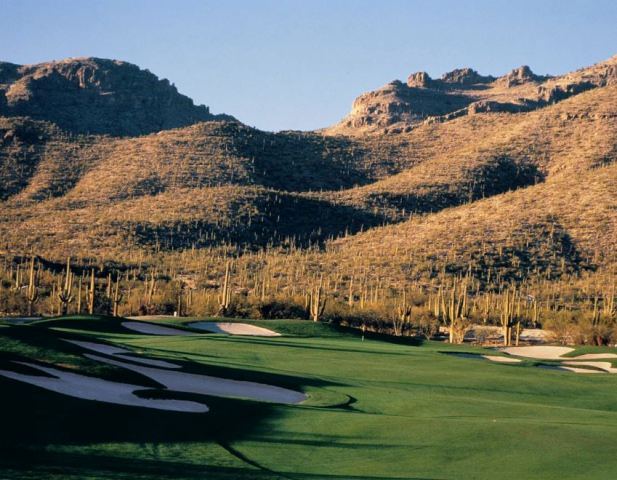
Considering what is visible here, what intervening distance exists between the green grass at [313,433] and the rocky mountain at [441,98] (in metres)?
121

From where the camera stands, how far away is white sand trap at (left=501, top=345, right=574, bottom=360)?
39188 millimetres

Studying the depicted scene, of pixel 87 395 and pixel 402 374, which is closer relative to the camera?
pixel 87 395

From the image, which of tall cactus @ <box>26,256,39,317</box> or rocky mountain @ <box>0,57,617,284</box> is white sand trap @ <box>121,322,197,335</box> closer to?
tall cactus @ <box>26,256,39,317</box>


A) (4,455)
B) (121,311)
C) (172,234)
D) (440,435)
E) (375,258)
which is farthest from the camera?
(172,234)

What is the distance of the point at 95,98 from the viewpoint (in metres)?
152

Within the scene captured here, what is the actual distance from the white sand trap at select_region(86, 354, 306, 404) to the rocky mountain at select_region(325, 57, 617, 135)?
4788 inches

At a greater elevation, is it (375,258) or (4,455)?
(375,258)


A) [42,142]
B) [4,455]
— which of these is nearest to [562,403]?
[4,455]

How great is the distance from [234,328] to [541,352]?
12.2m

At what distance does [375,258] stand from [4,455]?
6215cm

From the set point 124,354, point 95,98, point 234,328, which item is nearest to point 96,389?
point 124,354

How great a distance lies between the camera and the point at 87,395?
17.8 m

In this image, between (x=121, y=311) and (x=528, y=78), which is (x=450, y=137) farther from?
(x=528, y=78)

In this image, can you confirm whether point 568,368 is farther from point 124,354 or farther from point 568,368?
point 124,354
